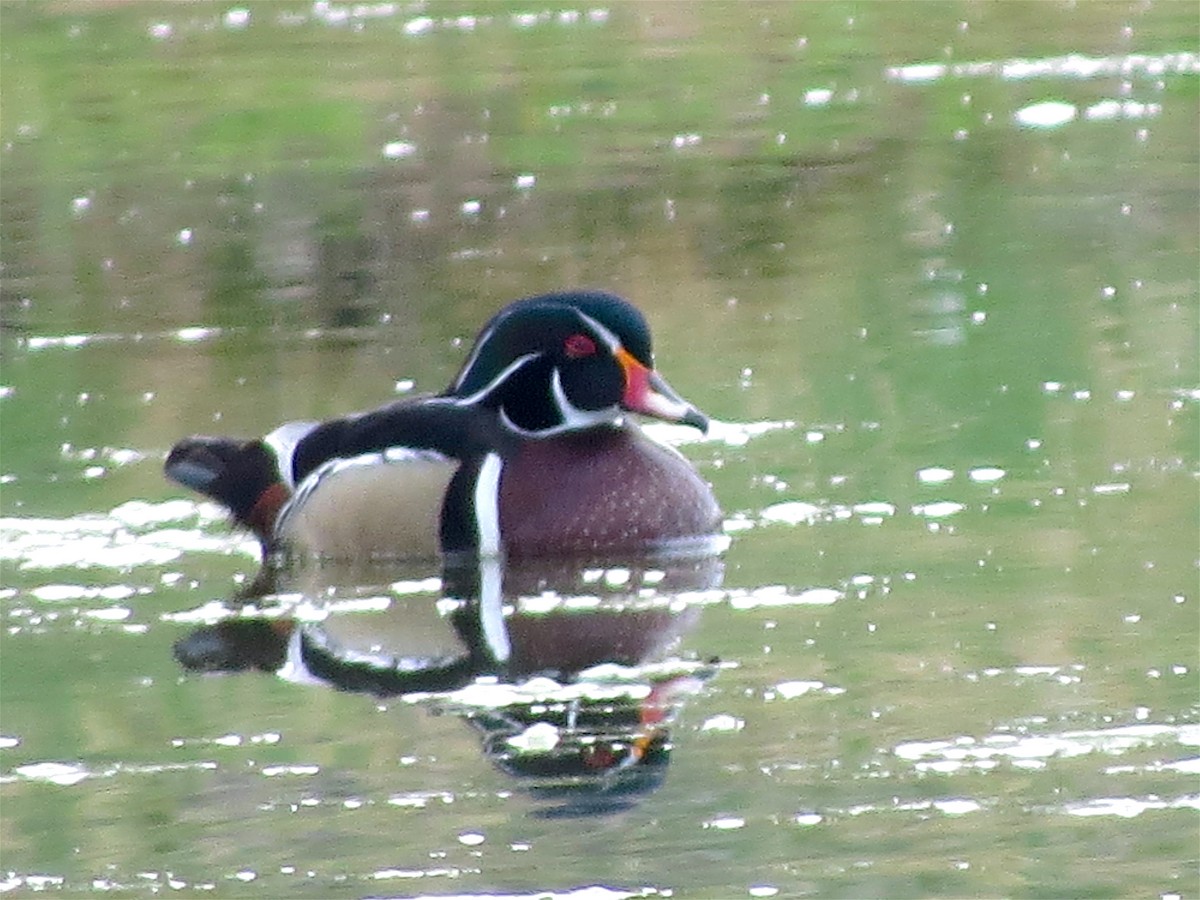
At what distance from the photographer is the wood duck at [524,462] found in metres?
10.1

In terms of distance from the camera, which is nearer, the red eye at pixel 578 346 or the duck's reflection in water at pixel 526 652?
the duck's reflection in water at pixel 526 652

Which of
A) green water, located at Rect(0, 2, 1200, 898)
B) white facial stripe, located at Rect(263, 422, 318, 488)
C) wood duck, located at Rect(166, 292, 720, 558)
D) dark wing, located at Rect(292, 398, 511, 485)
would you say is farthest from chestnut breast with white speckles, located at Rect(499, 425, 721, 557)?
white facial stripe, located at Rect(263, 422, 318, 488)

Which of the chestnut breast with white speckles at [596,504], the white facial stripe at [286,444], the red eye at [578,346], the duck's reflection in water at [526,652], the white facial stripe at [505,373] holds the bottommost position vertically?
the duck's reflection in water at [526,652]

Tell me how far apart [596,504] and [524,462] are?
280mm

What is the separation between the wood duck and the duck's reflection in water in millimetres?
99

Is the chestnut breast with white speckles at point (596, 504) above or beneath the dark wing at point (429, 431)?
beneath

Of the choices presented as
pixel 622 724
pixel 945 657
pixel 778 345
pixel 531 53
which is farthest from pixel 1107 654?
pixel 531 53

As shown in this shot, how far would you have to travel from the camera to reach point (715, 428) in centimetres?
1191

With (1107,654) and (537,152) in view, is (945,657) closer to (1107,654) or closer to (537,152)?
(1107,654)

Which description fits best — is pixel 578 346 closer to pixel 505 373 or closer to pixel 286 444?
pixel 505 373

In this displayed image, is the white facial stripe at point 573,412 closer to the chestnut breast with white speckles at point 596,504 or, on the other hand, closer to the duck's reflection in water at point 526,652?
the chestnut breast with white speckles at point 596,504

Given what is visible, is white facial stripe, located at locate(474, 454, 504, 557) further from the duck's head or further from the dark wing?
the duck's head

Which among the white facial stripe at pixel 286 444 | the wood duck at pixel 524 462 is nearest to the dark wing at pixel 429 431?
the wood duck at pixel 524 462

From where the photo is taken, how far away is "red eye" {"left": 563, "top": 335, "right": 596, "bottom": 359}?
34.0 feet
